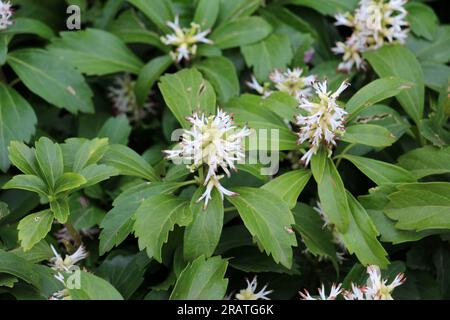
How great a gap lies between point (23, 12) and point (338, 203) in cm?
132

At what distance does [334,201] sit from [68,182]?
2.10ft

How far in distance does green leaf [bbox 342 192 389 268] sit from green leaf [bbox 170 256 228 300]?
0.32m

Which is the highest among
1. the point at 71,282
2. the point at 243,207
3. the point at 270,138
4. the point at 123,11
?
the point at 123,11

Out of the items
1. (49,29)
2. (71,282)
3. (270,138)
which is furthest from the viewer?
(49,29)

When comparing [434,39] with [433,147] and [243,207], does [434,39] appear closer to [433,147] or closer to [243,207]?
[433,147]

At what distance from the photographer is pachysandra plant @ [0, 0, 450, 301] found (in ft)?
5.19

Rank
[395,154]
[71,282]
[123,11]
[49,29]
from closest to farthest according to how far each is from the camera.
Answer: [71,282] < [395,154] < [49,29] < [123,11]

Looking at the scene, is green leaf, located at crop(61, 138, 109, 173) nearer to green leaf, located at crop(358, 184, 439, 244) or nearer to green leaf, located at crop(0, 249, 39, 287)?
green leaf, located at crop(0, 249, 39, 287)

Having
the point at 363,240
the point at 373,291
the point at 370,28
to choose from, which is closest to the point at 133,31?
the point at 370,28

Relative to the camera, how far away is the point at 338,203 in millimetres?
1615

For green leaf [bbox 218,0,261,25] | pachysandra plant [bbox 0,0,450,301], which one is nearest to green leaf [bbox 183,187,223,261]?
pachysandra plant [bbox 0,0,450,301]

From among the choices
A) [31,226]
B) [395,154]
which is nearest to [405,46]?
[395,154]

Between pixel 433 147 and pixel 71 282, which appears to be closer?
pixel 71 282

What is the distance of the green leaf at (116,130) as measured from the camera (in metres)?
2.03
